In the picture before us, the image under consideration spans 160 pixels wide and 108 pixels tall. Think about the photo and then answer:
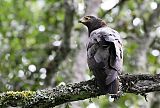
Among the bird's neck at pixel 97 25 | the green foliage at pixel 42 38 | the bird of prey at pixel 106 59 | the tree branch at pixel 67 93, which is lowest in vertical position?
the tree branch at pixel 67 93

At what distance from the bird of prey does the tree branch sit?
12cm

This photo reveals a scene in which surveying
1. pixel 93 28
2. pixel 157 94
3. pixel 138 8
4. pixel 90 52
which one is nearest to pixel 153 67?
pixel 157 94

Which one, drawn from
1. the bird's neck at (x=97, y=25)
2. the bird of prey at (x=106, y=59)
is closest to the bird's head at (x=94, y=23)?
the bird's neck at (x=97, y=25)

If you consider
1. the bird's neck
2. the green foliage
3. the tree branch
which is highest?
the green foliage

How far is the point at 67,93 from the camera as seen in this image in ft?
16.1

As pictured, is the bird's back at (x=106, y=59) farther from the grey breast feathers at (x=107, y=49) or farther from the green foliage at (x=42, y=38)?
the green foliage at (x=42, y=38)

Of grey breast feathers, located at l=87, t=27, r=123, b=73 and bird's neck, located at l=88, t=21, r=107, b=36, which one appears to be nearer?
grey breast feathers, located at l=87, t=27, r=123, b=73

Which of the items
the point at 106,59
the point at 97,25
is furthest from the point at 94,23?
the point at 106,59

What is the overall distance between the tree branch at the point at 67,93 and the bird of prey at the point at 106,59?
0.12 metres

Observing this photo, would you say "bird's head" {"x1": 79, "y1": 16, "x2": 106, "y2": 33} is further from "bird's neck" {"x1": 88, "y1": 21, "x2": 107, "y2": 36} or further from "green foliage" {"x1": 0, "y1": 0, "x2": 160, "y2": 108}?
"green foliage" {"x1": 0, "y1": 0, "x2": 160, "y2": 108}

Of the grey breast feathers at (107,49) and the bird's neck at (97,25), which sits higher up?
the bird's neck at (97,25)

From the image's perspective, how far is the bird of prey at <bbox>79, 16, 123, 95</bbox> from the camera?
4984 mm

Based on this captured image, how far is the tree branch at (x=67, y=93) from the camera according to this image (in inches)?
193

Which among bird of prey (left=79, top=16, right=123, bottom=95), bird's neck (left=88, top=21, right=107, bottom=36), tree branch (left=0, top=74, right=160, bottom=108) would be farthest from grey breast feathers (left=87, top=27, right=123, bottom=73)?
bird's neck (left=88, top=21, right=107, bottom=36)
